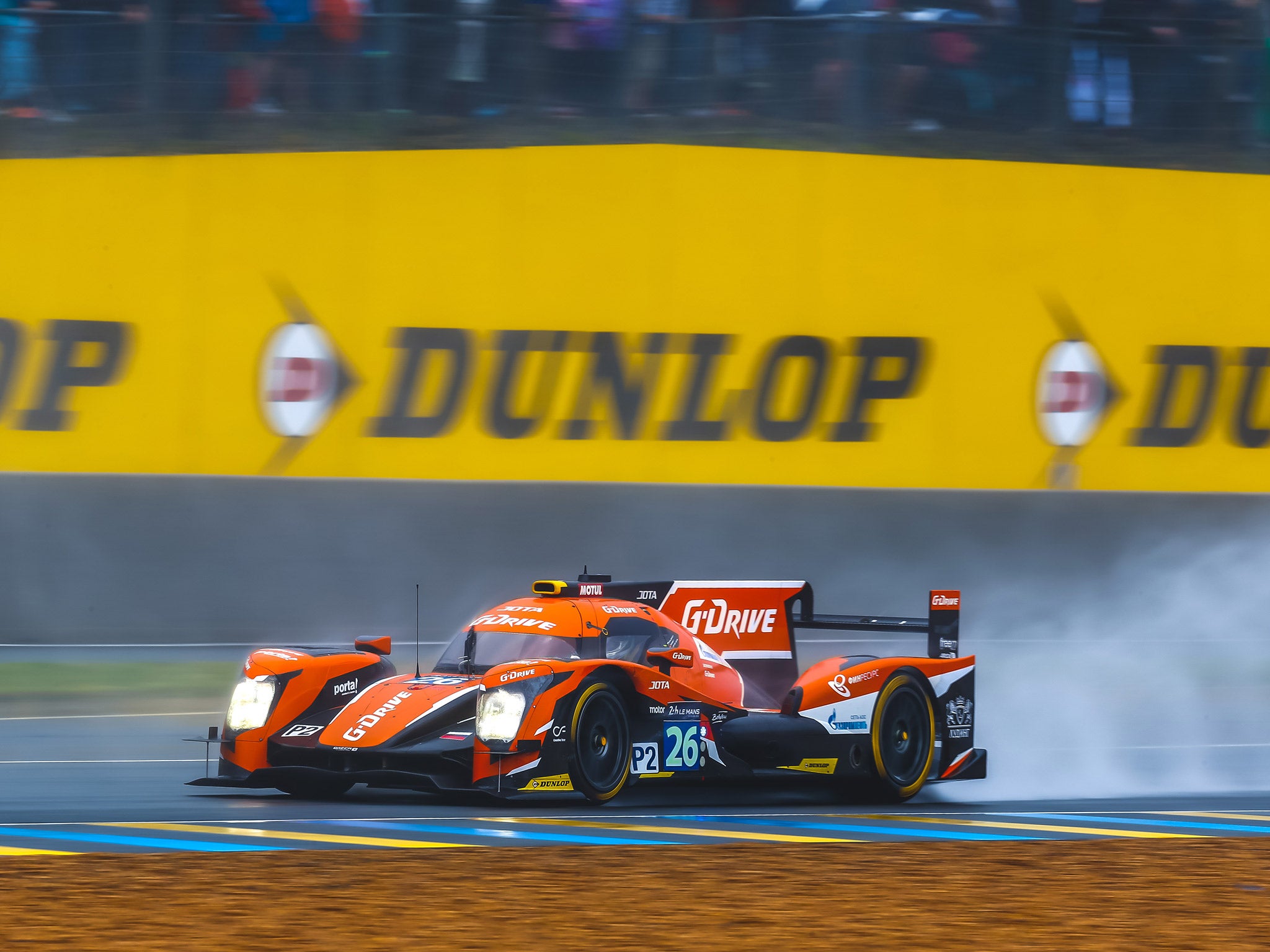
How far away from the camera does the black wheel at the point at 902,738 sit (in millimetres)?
9641

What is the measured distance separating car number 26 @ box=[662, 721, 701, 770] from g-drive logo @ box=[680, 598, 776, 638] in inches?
47.0

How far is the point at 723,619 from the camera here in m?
10.4

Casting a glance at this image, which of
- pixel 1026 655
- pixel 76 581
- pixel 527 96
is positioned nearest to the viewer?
pixel 76 581

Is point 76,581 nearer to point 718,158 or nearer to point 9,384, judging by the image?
point 9,384

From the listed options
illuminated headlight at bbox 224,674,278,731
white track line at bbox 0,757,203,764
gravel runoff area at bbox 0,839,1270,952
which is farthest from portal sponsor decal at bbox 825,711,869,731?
white track line at bbox 0,757,203,764

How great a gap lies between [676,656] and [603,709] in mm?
692

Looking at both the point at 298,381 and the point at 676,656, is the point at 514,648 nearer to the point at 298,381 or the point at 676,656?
the point at 676,656

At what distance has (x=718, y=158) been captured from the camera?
1661 centimetres

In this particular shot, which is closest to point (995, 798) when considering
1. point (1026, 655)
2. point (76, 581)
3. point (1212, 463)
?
point (1026, 655)

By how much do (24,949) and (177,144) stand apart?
1176 centimetres

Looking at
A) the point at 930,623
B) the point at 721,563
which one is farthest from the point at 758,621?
the point at 721,563

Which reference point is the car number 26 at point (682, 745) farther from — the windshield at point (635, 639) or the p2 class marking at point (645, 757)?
the windshield at point (635, 639)

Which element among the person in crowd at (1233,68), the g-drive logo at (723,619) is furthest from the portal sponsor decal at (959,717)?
the person in crowd at (1233,68)

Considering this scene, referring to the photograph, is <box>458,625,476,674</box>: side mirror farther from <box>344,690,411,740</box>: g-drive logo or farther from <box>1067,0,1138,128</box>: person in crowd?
<box>1067,0,1138,128</box>: person in crowd
